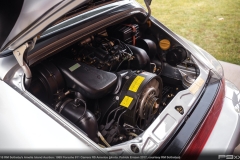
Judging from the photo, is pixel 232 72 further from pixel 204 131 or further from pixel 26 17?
pixel 26 17

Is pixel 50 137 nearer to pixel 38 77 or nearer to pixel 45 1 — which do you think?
pixel 38 77

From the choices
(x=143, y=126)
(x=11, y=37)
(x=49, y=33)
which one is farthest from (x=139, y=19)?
(x=11, y=37)

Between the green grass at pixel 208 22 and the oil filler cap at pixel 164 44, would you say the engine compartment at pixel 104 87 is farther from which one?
the green grass at pixel 208 22

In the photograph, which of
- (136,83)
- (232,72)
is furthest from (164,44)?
→ (232,72)

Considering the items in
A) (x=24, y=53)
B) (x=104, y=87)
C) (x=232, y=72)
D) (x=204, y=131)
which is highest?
(x=24, y=53)

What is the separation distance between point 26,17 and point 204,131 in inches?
38.0

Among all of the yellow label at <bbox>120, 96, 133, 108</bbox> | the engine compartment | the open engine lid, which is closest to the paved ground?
the engine compartment

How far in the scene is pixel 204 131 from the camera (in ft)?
3.71

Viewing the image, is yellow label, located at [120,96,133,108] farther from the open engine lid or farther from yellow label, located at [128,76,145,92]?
the open engine lid

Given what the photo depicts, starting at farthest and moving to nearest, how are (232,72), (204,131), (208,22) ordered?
(208,22) < (232,72) < (204,131)

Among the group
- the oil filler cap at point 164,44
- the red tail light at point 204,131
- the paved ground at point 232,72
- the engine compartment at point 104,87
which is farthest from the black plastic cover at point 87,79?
the paved ground at point 232,72

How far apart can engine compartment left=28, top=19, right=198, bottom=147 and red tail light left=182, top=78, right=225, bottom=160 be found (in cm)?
27

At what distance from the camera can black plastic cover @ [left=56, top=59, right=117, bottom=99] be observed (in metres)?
1.23

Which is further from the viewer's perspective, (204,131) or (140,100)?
(140,100)
